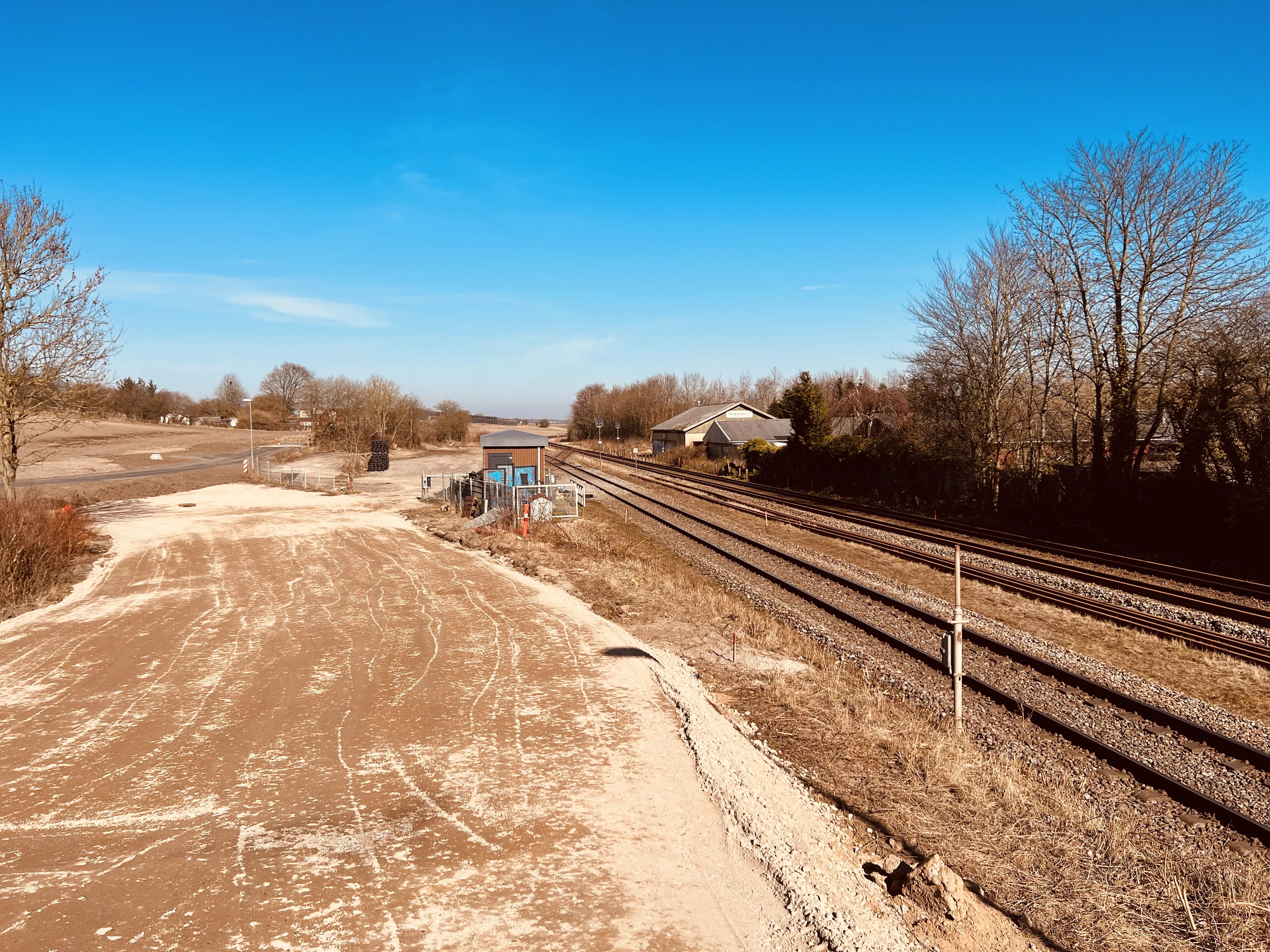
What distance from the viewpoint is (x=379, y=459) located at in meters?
51.1

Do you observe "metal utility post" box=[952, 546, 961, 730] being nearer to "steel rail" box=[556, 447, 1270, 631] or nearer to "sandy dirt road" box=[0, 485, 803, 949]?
"sandy dirt road" box=[0, 485, 803, 949]

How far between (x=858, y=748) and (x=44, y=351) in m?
23.3

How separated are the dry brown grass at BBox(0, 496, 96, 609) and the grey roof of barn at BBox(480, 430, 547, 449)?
13.1m

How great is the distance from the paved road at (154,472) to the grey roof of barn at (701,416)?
35.1 metres

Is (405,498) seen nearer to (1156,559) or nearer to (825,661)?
(825,661)

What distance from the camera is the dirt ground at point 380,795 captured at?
430 centimetres

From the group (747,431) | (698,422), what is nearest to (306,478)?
(747,431)

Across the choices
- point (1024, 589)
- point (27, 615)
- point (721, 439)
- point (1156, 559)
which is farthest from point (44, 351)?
point (721, 439)

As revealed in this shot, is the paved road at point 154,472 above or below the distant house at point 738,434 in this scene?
below

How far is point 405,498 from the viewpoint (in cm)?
3203

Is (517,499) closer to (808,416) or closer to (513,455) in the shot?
(513,455)

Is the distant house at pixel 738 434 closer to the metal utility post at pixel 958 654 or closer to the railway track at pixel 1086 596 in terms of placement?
the railway track at pixel 1086 596

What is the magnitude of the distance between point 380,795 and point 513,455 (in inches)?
883

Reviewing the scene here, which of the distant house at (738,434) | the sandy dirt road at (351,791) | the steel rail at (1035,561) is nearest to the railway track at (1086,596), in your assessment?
the steel rail at (1035,561)
